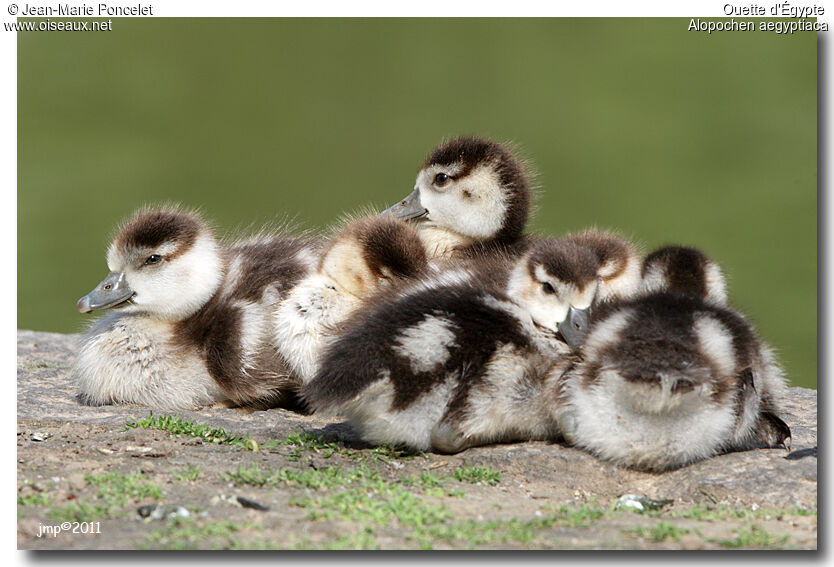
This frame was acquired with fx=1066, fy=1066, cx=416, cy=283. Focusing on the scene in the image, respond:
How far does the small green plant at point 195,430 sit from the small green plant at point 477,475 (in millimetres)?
794

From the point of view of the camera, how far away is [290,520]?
121 inches

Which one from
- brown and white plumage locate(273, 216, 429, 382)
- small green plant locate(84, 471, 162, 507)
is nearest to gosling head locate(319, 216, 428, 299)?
brown and white plumage locate(273, 216, 429, 382)

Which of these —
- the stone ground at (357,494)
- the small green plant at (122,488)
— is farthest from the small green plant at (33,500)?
the small green plant at (122,488)

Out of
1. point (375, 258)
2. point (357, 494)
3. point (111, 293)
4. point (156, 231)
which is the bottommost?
point (357, 494)

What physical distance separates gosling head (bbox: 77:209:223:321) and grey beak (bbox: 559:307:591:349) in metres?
1.75

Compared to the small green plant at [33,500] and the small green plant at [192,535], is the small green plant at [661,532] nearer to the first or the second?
the small green plant at [192,535]

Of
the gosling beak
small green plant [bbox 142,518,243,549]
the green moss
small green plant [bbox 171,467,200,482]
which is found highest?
the gosling beak

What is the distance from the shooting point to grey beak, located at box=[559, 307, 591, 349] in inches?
150

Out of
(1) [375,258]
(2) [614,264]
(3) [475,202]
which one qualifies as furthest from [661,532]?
(3) [475,202]

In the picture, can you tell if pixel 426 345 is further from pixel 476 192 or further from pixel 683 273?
pixel 476 192

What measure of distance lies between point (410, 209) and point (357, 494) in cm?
221

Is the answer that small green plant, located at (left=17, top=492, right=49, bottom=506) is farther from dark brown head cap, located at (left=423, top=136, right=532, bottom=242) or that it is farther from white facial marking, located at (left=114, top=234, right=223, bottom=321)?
dark brown head cap, located at (left=423, top=136, right=532, bottom=242)

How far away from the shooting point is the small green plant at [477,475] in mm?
3582

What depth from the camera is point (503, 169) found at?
5.16 m
